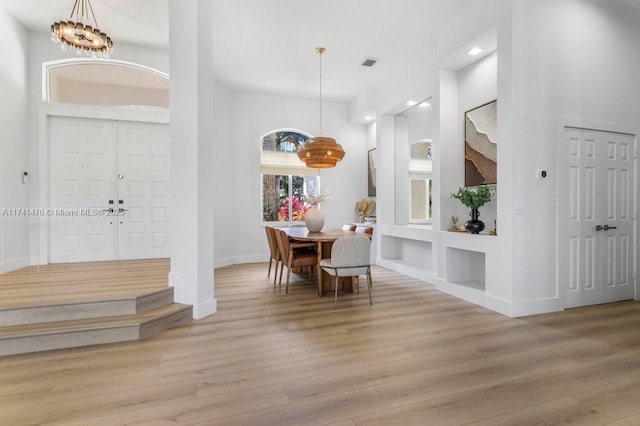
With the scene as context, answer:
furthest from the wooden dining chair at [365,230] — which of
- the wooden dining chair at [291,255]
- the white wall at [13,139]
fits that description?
the white wall at [13,139]

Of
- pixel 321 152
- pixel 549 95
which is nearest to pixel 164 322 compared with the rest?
pixel 321 152

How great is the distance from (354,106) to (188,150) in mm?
4719

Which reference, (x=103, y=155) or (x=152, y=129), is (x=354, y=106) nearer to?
(x=152, y=129)

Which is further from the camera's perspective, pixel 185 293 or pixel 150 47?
pixel 150 47

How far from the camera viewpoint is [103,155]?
527cm

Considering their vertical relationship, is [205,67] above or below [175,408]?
above

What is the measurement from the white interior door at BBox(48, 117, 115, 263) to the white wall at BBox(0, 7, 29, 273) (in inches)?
14.1

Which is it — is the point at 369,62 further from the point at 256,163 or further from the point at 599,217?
the point at 599,217

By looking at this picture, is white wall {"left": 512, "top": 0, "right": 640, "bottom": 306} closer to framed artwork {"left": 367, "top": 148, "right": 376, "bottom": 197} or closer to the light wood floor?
the light wood floor

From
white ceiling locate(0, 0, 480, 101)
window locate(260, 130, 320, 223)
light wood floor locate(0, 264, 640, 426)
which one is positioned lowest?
light wood floor locate(0, 264, 640, 426)

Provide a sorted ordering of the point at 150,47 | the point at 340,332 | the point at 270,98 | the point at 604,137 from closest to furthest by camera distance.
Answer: the point at 340,332 → the point at 604,137 → the point at 150,47 → the point at 270,98

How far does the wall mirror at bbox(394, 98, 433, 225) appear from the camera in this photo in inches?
241

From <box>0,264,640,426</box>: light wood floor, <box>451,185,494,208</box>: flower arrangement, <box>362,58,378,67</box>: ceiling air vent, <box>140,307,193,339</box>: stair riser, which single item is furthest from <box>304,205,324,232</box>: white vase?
<box>362,58,378,67</box>: ceiling air vent

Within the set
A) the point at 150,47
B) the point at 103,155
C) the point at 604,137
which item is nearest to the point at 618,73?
the point at 604,137
